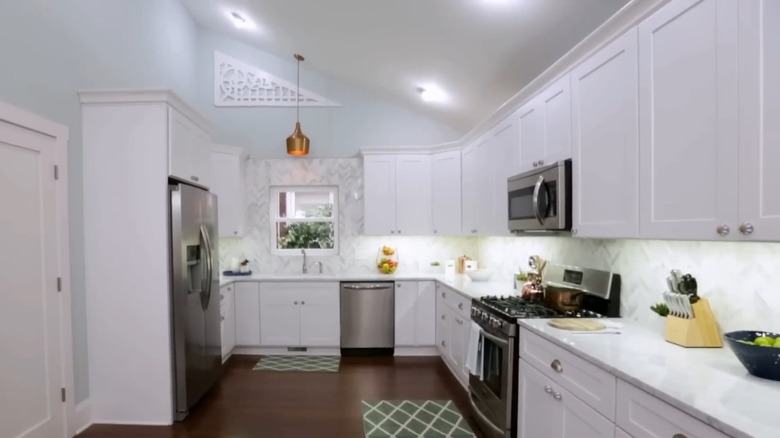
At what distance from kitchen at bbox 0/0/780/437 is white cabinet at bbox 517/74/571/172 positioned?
2cm

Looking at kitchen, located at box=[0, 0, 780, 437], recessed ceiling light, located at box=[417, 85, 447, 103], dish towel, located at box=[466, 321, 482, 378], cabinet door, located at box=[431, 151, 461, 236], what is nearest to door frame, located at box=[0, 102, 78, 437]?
kitchen, located at box=[0, 0, 780, 437]

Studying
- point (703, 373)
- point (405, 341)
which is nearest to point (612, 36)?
point (703, 373)

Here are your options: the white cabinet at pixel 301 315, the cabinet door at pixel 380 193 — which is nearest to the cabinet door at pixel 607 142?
the cabinet door at pixel 380 193

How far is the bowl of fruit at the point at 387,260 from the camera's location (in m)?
4.84

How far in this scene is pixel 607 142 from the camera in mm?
1860

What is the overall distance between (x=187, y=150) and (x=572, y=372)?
3208 millimetres

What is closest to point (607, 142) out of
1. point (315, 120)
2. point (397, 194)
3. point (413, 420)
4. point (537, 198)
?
point (537, 198)

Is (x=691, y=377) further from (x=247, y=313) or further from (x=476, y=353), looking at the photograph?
(x=247, y=313)

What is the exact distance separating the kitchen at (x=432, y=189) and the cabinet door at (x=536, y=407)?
0.10 ft

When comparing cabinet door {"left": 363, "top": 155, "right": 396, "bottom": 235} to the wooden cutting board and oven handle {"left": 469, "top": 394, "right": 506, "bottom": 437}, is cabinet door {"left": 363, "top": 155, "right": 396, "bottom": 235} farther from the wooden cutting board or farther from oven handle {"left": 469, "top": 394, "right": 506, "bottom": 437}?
the wooden cutting board

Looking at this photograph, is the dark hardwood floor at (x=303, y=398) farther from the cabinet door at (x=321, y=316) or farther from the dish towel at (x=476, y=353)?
the dish towel at (x=476, y=353)

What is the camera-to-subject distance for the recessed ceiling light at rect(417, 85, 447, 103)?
13.3 feet

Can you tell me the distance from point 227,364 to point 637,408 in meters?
4.03

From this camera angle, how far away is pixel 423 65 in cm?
362
